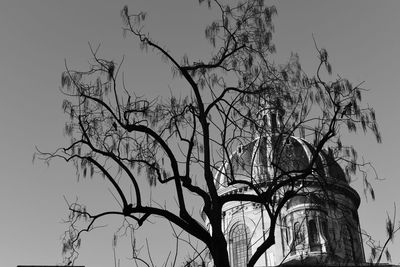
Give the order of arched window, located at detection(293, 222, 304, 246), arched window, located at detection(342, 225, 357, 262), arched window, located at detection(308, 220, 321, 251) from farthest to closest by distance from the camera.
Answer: arched window, located at detection(308, 220, 321, 251) → arched window, located at detection(342, 225, 357, 262) → arched window, located at detection(293, 222, 304, 246)

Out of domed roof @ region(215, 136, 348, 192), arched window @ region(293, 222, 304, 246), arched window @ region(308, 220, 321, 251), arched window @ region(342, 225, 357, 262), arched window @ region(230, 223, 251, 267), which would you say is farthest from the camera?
arched window @ region(230, 223, 251, 267)

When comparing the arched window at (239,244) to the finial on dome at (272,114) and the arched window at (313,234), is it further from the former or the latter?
the finial on dome at (272,114)

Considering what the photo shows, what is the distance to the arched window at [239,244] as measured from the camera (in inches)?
1542

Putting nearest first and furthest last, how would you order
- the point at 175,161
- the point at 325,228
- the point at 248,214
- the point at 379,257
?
the point at 379,257 < the point at 175,161 < the point at 325,228 < the point at 248,214

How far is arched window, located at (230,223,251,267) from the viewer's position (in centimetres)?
3916

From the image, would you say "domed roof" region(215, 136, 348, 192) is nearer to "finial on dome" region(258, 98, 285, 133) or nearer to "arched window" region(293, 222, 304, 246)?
"finial on dome" region(258, 98, 285, 133)

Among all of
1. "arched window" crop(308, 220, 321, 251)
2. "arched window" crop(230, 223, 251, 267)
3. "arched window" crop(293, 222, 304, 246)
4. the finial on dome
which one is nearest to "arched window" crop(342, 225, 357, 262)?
"arched window" crop(293, 222, 304, 246)

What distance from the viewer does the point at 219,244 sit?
10523 millimetres

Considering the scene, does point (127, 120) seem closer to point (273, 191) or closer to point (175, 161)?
point (175, 161)

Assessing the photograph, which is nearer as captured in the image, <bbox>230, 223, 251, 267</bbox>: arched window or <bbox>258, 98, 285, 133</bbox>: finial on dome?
<bbox>258, 98, 285, 133</bbox>: finial on dome

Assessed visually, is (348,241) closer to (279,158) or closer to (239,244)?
(279,158)

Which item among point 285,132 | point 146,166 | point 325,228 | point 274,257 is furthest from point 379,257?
point 274,257

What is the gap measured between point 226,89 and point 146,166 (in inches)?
91.5

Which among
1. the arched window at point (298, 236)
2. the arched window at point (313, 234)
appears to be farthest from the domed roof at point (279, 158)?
the arched window at point (313, 234)
